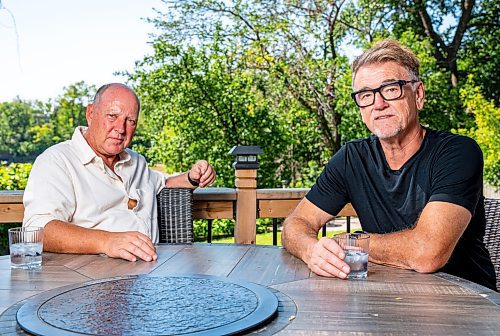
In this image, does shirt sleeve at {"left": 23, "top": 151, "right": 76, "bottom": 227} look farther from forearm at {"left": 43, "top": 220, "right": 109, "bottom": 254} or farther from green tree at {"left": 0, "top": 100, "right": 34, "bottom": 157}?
green tree at {"left": 0, "top": 100, "right": 34, "bottom": 157}

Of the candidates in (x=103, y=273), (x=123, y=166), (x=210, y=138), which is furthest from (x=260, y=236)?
(x=103, y=273)

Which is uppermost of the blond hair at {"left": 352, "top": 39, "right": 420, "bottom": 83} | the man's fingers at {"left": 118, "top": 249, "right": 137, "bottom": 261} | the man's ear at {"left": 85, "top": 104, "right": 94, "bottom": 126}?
the blond hair at {"left": 352, "top": 39, "right": 420, "bottom": 83}

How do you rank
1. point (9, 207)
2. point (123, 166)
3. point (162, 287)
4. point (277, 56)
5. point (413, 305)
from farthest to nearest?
1. point (277, 56)
2. point (9, 207)
3. point (123, 166)
4. point (162, 287)
5. point (413, 305)

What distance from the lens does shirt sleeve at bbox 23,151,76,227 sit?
1.88 m

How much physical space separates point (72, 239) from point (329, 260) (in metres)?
0.82

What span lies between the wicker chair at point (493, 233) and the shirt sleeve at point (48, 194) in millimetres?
1543

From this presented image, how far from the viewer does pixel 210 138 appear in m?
8.06

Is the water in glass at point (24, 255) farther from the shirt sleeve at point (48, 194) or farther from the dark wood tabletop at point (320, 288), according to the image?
the shirt sleeve at point (48, 194)

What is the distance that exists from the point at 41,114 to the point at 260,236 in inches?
257

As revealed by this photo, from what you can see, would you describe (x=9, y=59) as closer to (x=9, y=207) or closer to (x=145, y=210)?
(x=9, y=207)

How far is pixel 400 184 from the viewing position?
1812mm

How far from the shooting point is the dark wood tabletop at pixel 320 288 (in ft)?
3.35

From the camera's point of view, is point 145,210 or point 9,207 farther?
point 9,207

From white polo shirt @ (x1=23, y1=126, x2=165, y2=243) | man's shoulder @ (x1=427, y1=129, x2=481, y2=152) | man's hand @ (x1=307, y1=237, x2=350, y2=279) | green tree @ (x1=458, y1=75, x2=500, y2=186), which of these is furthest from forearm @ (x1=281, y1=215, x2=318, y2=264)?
green tree @ (x1=458, y1=75, x2=500, y2=186)
